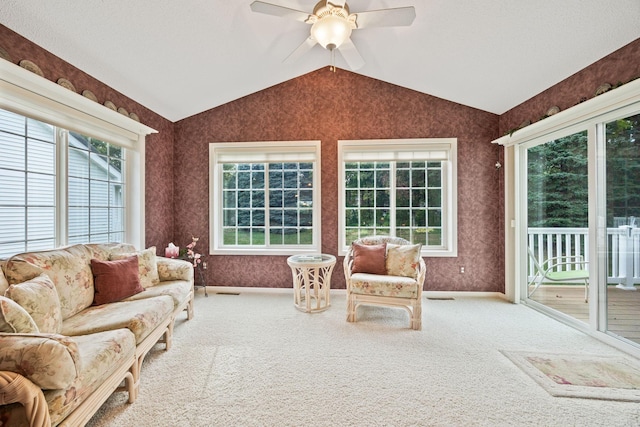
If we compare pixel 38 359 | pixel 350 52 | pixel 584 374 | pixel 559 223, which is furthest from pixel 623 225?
pixel 38 359

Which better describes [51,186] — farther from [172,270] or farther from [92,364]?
[92,364]

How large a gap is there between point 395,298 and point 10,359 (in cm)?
283

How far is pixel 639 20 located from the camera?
2.18m

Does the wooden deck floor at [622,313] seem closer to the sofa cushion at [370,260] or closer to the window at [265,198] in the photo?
the sofa cushion at [370,260]

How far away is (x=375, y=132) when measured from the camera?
4145 mm

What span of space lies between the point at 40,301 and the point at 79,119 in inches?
73.7

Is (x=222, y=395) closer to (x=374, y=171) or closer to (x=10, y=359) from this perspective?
(x=10, y=359)

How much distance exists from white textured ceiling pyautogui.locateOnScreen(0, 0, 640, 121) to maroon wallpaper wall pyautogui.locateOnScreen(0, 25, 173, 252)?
9 cm

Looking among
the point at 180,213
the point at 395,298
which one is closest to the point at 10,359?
the point at 395,298

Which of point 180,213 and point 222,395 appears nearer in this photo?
point 222,395

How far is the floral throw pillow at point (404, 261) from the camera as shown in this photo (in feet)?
10.6

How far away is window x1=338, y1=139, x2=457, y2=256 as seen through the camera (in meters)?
4.12

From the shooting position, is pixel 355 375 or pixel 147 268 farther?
pixel 147 268

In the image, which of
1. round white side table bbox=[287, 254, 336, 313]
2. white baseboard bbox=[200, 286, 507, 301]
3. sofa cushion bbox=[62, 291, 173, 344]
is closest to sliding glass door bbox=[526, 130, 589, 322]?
white baseboard bbox=[200, 286, 507, 301]
